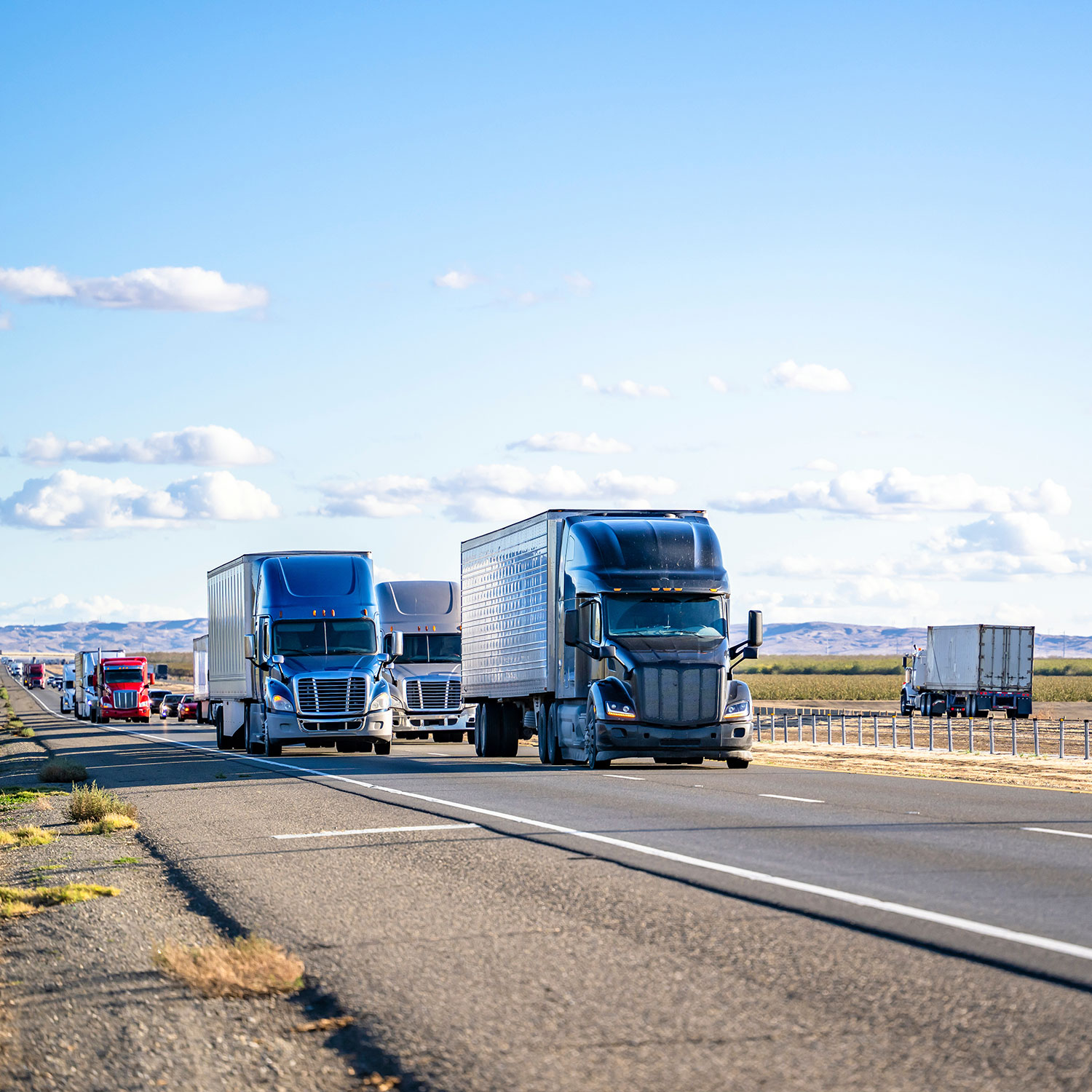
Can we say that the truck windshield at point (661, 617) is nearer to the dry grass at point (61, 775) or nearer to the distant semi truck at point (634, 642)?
the distant semi truck at point (634, 642)

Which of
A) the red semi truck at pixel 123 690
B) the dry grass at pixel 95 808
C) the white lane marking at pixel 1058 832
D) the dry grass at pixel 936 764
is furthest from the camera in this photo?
the red semi truck at pixel 123 690

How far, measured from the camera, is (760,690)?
112812mm

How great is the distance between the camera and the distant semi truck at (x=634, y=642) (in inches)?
981

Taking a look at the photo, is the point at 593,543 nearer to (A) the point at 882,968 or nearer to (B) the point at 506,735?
(B) the point at 506,735

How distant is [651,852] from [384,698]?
20943 millimetres

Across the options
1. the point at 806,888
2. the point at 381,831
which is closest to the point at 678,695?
the point at 381,831

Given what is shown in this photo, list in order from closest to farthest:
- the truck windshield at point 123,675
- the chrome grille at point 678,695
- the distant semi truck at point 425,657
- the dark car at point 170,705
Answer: the chrome grille at point 678,695 < the distant semi truck at point 425,657 < the truck windshield at point 123,675 < the dark car at point 170,705

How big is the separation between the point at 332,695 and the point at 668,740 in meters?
10.1

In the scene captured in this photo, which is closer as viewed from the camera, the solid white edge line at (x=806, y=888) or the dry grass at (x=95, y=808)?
the solid white edge line at (x=806, y=888)

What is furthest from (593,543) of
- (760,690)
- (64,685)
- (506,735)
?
(760,690)

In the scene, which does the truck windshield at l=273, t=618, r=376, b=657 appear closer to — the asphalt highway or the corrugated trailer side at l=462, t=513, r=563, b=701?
the corrugated trailer side at l=462, t=513, r=563, b=701

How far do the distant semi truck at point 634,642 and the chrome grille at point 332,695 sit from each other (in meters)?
5.55

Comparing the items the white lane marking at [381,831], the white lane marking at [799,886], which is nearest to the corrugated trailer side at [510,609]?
the white lane marking at [799,886]

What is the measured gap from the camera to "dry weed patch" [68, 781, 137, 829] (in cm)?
1652
